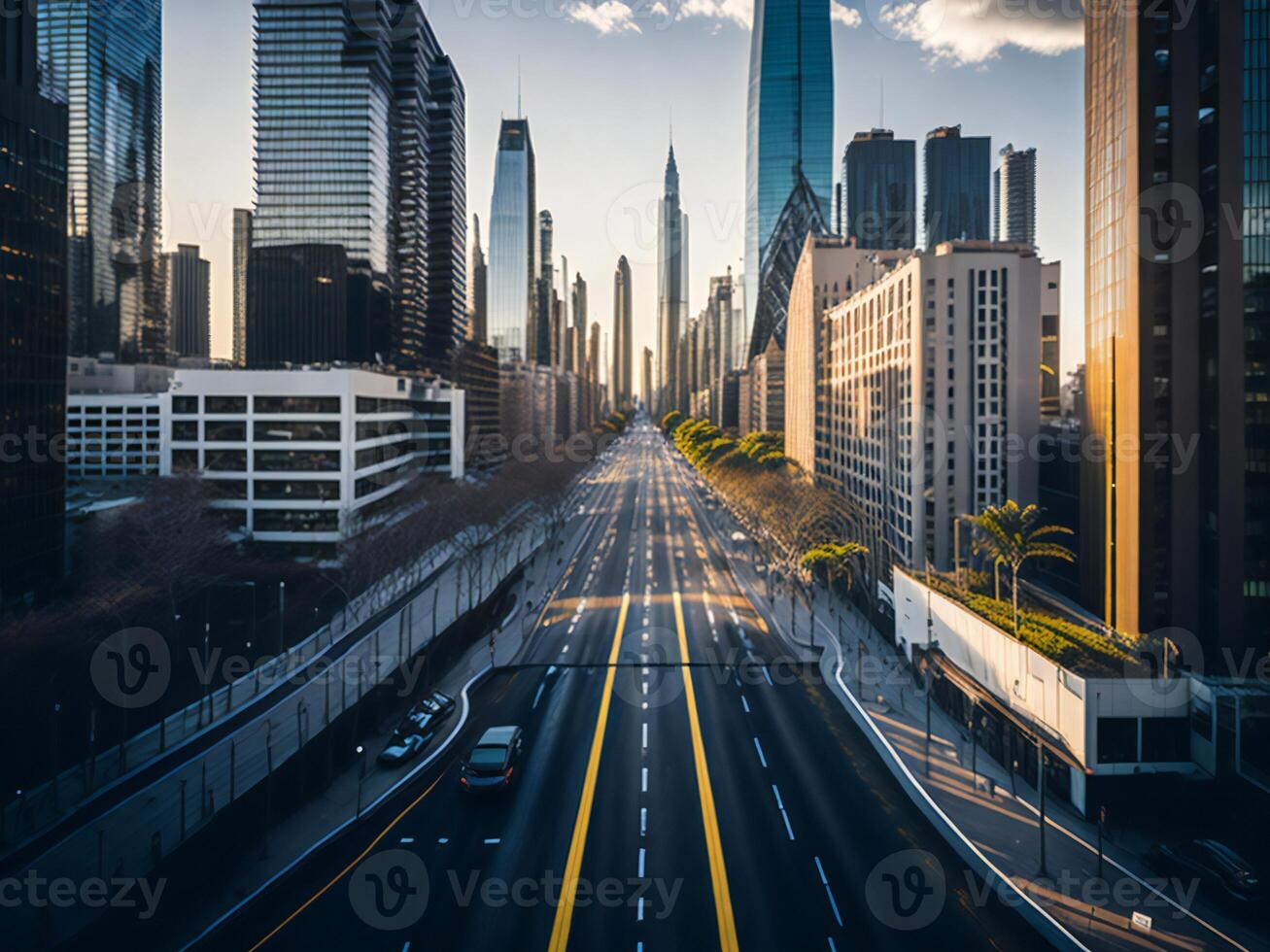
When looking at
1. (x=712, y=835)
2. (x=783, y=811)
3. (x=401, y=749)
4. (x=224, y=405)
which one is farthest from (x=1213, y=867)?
(x=224, y=405)

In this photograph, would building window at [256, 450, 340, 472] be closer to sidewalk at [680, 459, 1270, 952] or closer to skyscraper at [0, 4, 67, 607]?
skyscraper at [0, 4, 67, 607]

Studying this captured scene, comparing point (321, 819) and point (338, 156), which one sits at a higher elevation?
point (338, 156)

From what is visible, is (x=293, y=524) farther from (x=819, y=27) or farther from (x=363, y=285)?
(x=819, y=27)

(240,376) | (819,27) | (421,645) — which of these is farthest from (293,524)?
(819,27)

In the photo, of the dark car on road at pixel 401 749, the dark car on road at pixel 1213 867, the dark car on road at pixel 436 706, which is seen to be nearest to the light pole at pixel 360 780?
the dark car on road at pixel 401 749

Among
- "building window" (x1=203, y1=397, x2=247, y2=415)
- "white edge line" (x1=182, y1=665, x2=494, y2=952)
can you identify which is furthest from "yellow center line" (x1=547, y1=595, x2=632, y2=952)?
"building window" (x1=203, y1=397, x2=247, y2=415)

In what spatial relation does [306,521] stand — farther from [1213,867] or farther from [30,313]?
[1213,867]
